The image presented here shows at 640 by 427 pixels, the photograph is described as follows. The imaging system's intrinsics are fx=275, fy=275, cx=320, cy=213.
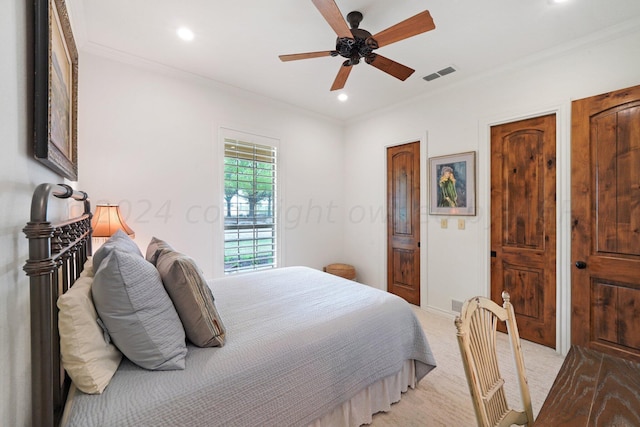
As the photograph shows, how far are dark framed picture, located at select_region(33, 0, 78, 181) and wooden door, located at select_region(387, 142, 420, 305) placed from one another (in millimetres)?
3521

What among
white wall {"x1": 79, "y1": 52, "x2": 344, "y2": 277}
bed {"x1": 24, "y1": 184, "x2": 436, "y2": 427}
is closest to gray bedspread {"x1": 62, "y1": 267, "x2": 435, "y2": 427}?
bed {"x1": 24, "y1": 184, "x2": 436, "y2": 427}

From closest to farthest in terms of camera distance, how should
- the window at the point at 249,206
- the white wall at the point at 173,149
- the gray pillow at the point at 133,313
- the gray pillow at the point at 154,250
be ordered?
1. the gray pillow at the point at 133,313
2. the gray pillow at the point at 154,250
3. the white wall at the point at 173,149
4. the window at the point at 249,206

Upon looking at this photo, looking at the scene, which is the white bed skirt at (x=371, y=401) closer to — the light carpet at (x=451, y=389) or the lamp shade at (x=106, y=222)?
the light carpet at (x=451, y=389)

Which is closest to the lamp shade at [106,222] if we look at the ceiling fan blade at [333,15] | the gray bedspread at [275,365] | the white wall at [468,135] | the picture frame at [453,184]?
the gray bedspread at [275,365]

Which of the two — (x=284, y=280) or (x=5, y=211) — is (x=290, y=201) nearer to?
(x=284, y=280)

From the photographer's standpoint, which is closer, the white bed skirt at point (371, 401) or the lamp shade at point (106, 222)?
the white bed skirt at point (371, 401)

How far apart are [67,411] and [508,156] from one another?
3741 mm

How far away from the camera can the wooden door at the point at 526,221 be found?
2680mm

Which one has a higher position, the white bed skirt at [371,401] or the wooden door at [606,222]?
the wooden door at [606,222]

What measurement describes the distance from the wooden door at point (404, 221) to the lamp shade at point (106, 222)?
3237mm

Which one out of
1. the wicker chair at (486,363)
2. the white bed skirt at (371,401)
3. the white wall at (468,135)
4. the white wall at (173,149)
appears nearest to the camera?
the wicker chair at (486,363)

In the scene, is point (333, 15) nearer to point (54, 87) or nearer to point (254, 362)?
point (54, 87)

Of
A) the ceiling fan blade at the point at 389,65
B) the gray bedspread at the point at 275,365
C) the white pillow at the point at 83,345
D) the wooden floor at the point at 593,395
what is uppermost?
the ceiling fan blade at the point at 389,65

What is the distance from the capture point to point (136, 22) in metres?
2.26
